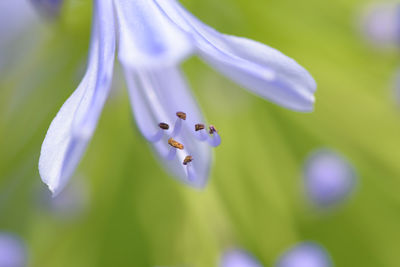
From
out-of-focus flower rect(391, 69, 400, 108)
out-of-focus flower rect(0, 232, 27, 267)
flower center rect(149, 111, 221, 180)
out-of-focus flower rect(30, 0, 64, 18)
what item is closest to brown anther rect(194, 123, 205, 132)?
flower center rect(149, 111, 221, 180)

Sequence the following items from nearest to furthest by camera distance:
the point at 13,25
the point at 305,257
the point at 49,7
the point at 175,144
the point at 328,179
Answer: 1. the point at 175,144
2. the point at 49,7
3. the point at 305,257
4. the point at 328,179
5. the point at 13,25

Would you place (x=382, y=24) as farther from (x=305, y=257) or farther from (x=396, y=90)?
(x=305, y=257)

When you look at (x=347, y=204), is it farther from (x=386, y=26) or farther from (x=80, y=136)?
(x=80, y=136)

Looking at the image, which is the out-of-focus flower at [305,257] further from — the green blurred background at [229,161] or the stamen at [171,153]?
the stamen at [171,153]

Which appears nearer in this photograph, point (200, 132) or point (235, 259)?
point (200, 132)

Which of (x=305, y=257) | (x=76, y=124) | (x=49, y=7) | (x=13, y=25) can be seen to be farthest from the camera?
(x=13, y=25)

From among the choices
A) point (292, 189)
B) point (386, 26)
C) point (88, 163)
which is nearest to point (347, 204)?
point (292, 189)

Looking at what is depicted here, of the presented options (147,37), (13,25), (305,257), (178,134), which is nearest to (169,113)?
(178,134)
